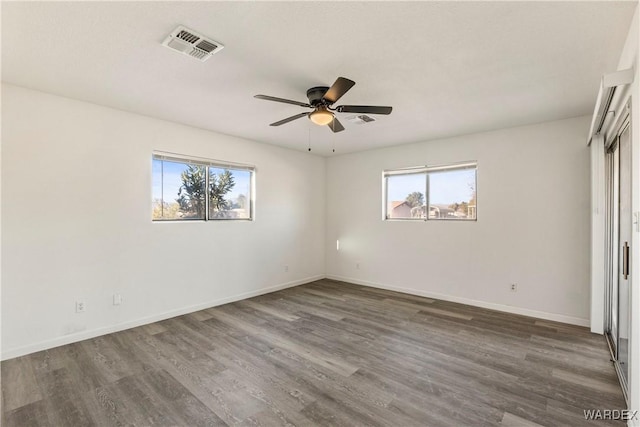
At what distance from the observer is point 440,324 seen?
12.3 feet

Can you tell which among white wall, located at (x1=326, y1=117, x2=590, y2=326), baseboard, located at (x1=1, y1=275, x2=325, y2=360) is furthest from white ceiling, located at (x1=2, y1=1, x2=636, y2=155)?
baseboard, located at (x1=1, y1=275, x2=325, y2=360)

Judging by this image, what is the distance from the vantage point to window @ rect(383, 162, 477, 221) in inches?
184

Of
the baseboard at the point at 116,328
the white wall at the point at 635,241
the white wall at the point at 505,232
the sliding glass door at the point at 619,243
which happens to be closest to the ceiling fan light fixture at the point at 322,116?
the white wall at the point at 635,241

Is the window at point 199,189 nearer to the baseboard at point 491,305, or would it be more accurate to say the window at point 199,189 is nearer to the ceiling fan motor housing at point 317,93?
the ceiling fan motor housing at point 317,93

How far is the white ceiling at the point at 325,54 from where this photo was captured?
6.03 feet

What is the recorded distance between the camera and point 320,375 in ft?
8.41

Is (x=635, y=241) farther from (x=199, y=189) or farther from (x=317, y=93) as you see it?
(x=199, y=189)

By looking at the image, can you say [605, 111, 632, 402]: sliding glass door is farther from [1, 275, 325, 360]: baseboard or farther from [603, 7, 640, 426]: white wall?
[1, 275, 325, 360]: baseboard

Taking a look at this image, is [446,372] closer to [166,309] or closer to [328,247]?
[166,309]

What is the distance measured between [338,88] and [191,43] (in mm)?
1134

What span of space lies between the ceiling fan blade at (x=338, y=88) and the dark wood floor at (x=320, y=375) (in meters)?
2.42

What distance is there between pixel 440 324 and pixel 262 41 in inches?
145

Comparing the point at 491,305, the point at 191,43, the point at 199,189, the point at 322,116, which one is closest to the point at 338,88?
the point at 322,116

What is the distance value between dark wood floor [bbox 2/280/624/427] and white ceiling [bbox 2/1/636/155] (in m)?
2.64
